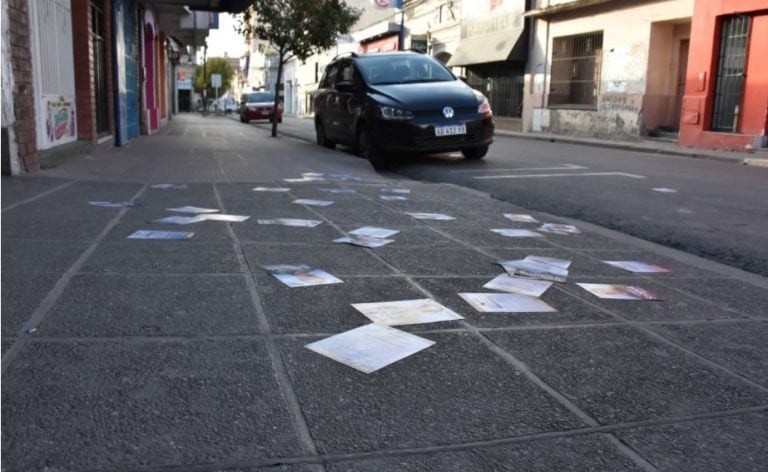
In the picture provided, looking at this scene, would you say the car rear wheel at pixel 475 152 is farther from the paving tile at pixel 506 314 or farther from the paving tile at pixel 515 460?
the paving tile at pixel 515 460

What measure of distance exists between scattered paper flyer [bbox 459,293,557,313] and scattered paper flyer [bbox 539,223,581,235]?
6.77ft

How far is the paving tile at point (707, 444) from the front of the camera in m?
1.92

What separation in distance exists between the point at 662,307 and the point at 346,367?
5.81ft

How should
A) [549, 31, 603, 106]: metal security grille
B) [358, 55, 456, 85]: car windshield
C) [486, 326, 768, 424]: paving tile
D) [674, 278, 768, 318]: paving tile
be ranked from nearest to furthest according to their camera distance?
[486, 326, 768, 424]: paving tile, [674, 278, 768, 318]: paving tile, [358, 55, 456, 85]: car windshield, [549, 31, 603, 106]: metal security grille

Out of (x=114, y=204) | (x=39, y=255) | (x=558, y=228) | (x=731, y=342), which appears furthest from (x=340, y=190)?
(x=731, y=342)

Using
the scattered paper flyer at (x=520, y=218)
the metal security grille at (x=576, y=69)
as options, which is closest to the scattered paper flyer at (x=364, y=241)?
the scattered paper flyer at (x=520, y=218)

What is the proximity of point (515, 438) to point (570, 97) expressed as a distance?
76.2 ft

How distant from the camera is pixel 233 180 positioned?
25.8 feet

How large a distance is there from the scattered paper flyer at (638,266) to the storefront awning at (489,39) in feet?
73.2

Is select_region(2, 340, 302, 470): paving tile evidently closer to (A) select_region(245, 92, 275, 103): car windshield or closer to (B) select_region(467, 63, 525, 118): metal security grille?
(B) select_region(467, 63, 525, 118): metal security grille

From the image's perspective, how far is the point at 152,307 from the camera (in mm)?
3043

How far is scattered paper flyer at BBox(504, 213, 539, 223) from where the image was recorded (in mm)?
5844

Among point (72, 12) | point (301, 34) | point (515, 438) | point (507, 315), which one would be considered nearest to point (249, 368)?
point (515, 438)

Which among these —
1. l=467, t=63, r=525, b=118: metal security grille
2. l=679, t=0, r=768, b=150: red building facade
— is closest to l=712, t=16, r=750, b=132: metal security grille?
l=679, t=0, r=768, b=150: red building facade
